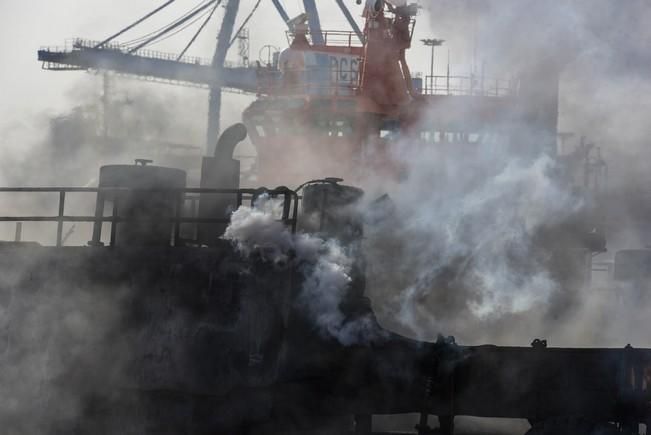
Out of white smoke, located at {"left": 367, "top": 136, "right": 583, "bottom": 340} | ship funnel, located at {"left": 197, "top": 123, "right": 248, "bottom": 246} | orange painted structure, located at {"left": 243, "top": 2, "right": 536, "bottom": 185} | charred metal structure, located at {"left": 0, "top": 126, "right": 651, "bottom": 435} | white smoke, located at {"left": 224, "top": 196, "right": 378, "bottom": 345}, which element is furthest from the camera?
orange painted structure, located at {"left": 243, "top": 2, "right": 536, "bottom": 185}

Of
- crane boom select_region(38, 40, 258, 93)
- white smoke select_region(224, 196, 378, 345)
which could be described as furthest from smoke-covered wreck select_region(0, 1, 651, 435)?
crane boom select_region(38, 40, 258, 93)

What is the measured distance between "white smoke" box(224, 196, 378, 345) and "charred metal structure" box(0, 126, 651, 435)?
0.07 meters

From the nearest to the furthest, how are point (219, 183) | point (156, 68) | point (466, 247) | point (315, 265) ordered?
point (315, 265) < point (219, 183) < point (466, 247) < point (156, 68)

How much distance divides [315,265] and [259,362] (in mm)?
1311

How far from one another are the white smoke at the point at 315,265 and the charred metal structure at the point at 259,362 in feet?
0.24

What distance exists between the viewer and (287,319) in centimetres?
1158

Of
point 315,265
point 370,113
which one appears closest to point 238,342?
point 315,265

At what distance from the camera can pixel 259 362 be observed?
451 inches

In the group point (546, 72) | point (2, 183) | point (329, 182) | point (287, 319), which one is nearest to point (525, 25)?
point (546, 72)

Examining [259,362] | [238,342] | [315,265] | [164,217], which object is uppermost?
[164,217]

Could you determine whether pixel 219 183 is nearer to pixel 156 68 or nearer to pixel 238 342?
pixel 238 342

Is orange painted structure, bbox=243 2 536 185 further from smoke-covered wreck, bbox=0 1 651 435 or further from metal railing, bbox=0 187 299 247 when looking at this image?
metal railing, bbox=0 187 299 247

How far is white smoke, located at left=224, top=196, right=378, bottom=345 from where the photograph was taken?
11.6 meters

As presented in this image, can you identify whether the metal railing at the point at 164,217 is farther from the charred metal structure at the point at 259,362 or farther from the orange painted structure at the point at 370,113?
the orange painted structure at the point at 370,113
